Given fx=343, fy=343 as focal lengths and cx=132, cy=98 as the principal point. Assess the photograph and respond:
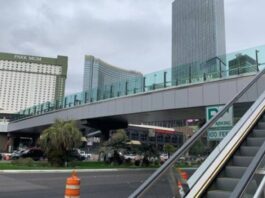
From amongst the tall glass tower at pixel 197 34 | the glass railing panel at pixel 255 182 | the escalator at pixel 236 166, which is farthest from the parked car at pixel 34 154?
the glass railing panel at pixel 255 182

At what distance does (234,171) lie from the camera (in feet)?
23.4

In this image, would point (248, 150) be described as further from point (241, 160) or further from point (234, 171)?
point (234, 171)

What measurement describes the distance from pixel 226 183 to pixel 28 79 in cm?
9454

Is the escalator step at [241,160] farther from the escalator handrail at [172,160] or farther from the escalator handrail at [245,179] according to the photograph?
the escalator handrail at [245,179]

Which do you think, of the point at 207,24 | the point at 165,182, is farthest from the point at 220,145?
the point at 207,24

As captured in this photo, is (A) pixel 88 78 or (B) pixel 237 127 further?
(A) pixel 88 78

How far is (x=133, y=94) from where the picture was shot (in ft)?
84.7

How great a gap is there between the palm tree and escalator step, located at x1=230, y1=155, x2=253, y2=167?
66.5 ft

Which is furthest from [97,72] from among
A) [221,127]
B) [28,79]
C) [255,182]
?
[255,182]

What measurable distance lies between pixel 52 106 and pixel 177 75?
1988cm

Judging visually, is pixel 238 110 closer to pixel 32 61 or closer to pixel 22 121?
pixel 22 121

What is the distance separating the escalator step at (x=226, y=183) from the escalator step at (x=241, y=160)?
62 centimetres

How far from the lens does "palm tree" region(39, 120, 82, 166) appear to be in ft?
86.6

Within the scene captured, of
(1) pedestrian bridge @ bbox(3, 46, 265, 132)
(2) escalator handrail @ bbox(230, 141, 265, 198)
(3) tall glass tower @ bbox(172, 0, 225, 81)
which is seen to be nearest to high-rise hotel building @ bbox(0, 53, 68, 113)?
(3) tall glass tower @ bbox(172, 0, 225, 81)
